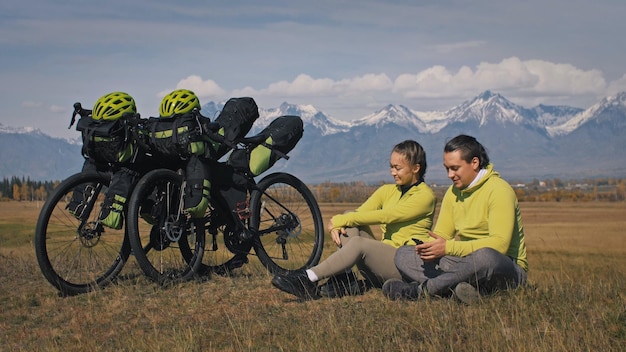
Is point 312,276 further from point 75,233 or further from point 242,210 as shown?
point 75,233

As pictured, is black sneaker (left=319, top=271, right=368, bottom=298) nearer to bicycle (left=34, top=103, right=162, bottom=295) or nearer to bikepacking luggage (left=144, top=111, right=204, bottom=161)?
bikepacking luggage (left=144, top=111, right=204, bottom=161)

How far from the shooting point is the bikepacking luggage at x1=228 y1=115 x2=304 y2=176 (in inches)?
364

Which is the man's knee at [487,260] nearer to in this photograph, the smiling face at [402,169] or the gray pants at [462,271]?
the gray pants at [462,271]

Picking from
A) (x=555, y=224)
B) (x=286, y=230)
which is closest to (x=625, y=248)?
(x=555, y=224)

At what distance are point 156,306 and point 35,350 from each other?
162 centimetres

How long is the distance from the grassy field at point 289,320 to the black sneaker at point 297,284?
0.38 feet

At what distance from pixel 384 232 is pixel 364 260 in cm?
72

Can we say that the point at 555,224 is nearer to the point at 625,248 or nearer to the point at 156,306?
the point at 625,248

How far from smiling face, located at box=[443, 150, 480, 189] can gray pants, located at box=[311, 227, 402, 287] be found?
103cm

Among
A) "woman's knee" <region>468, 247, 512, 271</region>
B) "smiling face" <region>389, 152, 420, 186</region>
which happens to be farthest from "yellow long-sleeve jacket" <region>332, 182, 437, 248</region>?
"woman's knee" <region>468, 247, 512, 271</region>

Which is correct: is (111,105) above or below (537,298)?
above

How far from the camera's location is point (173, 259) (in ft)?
32.9

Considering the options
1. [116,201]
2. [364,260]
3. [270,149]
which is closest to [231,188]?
[270,149]

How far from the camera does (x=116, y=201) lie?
800 centimetres
